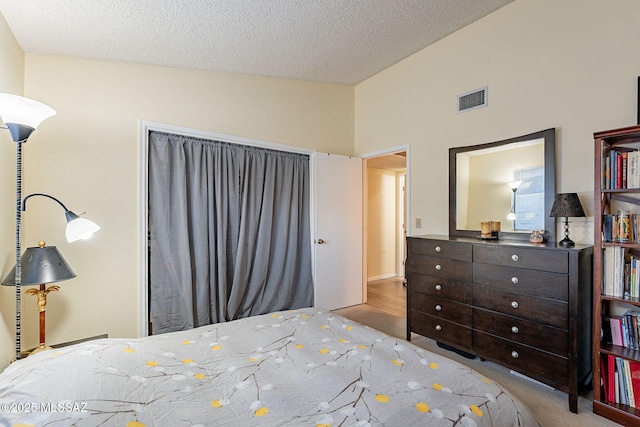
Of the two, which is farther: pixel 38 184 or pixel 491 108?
pixel 491 108

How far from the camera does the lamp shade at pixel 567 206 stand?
7.17 ft

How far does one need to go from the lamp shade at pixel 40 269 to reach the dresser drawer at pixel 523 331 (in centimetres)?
293

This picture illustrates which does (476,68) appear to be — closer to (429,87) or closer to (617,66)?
(429,87)

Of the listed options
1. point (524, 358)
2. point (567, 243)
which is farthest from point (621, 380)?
point (567, 243)

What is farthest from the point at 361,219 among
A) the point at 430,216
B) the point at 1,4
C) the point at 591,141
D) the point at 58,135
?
the point at 1,4

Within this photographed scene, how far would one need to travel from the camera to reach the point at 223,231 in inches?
129

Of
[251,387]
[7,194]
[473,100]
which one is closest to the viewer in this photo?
[251,387]

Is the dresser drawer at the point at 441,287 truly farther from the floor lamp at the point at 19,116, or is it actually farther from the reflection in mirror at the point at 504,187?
the floor lamp at the point at 19,116

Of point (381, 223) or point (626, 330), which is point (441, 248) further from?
point (381, 223)

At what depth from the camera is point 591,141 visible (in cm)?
228

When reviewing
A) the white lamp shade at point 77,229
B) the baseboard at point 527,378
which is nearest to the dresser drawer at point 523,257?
the baseboard at point 527,378

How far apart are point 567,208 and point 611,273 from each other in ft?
1.59

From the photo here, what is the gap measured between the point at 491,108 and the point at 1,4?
A: 11.9ft

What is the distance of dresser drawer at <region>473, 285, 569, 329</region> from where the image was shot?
6.66ft
